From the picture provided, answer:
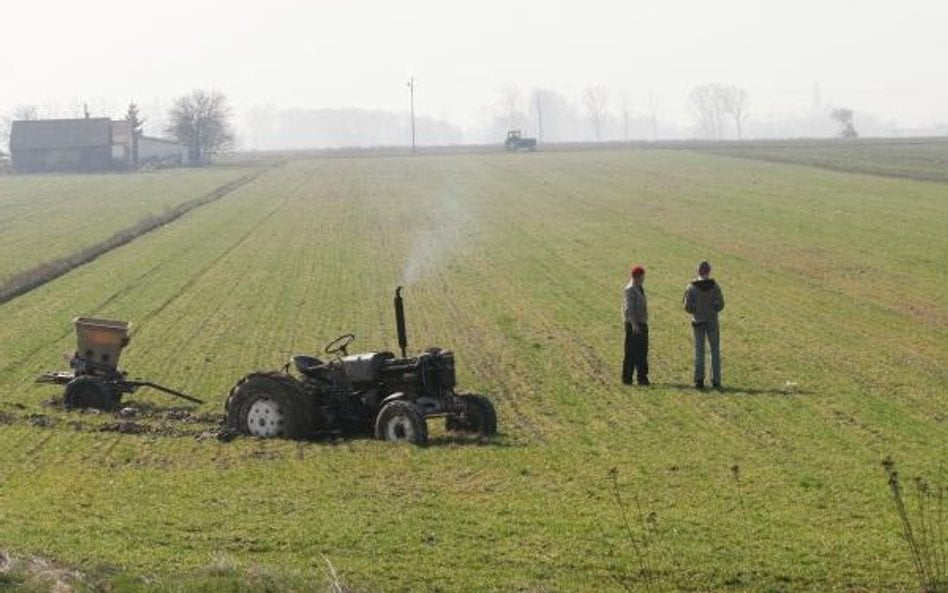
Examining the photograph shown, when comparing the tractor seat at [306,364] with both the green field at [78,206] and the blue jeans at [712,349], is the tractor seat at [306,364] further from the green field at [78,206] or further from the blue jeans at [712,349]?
the green field at [78,206]

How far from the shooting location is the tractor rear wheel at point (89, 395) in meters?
19.2

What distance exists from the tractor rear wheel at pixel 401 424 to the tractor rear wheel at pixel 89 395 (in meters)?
5.04

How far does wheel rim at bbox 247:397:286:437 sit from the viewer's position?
16.7 meters

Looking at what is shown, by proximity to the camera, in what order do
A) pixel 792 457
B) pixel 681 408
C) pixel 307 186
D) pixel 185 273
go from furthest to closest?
pixel 307 186 → pixel 185 273 → pixel 681 408 → pixel 792 457

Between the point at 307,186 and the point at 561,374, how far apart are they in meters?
65.4

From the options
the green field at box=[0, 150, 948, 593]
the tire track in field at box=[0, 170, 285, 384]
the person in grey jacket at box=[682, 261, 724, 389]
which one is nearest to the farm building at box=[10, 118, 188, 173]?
the tire track in field at box=[0, 170, 285, 384]

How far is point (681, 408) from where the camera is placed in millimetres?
17891

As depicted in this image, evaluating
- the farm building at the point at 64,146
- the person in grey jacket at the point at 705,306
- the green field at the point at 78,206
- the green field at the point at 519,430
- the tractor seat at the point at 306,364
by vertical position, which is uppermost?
the farm building at the point at 64,146

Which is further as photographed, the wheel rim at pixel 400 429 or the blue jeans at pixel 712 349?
the blue jeans at pixel 712 349

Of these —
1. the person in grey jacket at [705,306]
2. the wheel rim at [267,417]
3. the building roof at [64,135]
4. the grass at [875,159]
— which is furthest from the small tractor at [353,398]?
the building roof at [64,135]

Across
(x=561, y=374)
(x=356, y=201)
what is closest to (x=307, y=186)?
(x=356, y=201)

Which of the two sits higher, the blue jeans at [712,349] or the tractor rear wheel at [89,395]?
the blue jeans at [712,349]

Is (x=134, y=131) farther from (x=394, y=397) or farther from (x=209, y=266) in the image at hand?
(x=394, y=397)

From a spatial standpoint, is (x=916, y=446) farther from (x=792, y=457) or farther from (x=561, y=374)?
(x=561, y=374)
